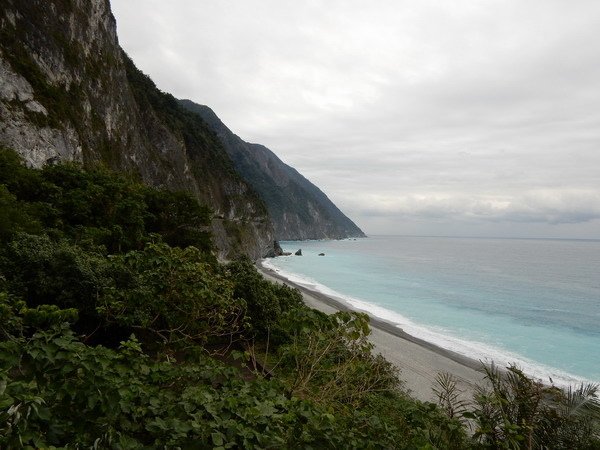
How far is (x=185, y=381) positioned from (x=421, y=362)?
20168mm

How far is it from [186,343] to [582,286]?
A: 61.5 meters

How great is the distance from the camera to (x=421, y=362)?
21359mm

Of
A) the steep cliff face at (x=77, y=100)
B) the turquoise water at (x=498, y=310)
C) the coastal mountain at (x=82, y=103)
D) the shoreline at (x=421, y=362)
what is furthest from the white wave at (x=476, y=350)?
the steep cliff face at (x=77, y=100)

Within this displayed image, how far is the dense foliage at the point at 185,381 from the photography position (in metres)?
2.80

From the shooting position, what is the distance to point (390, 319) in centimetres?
3266

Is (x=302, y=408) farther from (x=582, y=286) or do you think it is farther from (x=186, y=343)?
(x=582, y=286)

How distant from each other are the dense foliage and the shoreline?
5226mm

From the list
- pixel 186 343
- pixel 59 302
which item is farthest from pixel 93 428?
pixel 59 302

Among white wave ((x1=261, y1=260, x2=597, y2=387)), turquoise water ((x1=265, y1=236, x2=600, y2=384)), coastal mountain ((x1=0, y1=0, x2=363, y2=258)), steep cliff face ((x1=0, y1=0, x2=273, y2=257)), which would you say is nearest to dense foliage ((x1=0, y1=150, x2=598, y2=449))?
white wave ((x1=261, y1=260, x2=597, y2=387))

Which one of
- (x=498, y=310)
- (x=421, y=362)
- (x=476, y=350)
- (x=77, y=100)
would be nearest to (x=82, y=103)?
(x=77, y=100)

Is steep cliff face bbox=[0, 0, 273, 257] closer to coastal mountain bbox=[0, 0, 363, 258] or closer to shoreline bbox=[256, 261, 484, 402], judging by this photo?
coastal mountain bbox=[0, 0, 363, 258]

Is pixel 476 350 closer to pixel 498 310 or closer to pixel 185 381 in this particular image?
pixel 498 310

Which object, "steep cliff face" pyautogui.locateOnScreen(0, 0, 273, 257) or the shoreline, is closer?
the shoreline

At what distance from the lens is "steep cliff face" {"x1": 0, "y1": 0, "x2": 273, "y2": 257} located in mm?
25250
